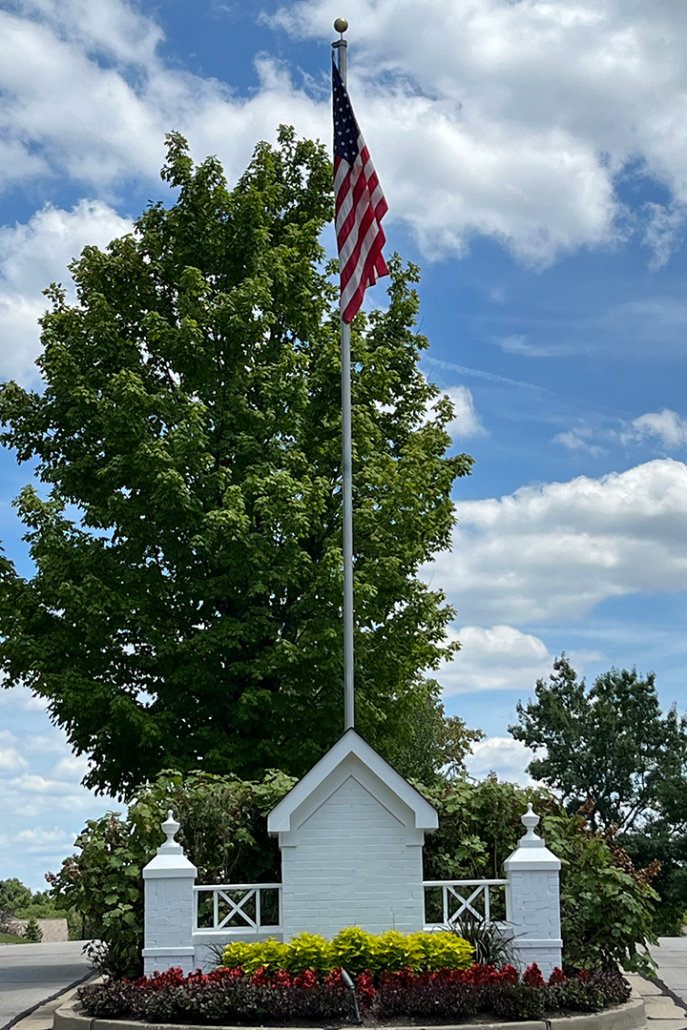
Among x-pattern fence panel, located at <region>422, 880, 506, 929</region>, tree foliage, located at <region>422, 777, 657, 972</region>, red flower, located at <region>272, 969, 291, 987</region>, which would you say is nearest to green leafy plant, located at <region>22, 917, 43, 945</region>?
x-pattern fence panel, located at <region>422, 880, 506, 929</region>

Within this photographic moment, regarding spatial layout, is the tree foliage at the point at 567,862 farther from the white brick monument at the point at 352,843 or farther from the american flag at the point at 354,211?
the american flag at the point at 354,211

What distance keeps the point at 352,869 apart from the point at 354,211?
8785 mm

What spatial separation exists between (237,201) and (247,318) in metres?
2.99

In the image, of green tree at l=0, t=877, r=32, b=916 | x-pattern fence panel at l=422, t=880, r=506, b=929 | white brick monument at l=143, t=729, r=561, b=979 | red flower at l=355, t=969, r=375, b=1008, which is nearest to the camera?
red flower at l=355, t=969, r=375, b=1008

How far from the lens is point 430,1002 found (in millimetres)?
11117

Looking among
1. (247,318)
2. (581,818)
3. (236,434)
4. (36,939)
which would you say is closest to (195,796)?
(581,818)

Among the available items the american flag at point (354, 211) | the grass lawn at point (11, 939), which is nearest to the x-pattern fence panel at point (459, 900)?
the american flag at point (354, 211)

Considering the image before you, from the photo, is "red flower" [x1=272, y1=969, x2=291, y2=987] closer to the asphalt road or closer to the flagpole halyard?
the asphalt road

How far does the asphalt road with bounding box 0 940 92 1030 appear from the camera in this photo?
14492mm

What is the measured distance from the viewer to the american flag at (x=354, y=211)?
15828mm

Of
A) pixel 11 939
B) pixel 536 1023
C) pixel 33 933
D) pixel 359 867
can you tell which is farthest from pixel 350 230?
pixel 33 933

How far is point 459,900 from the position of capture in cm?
1369

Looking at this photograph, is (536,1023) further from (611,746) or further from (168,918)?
(611,746)

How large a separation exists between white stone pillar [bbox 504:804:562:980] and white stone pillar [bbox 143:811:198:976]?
140 inches
